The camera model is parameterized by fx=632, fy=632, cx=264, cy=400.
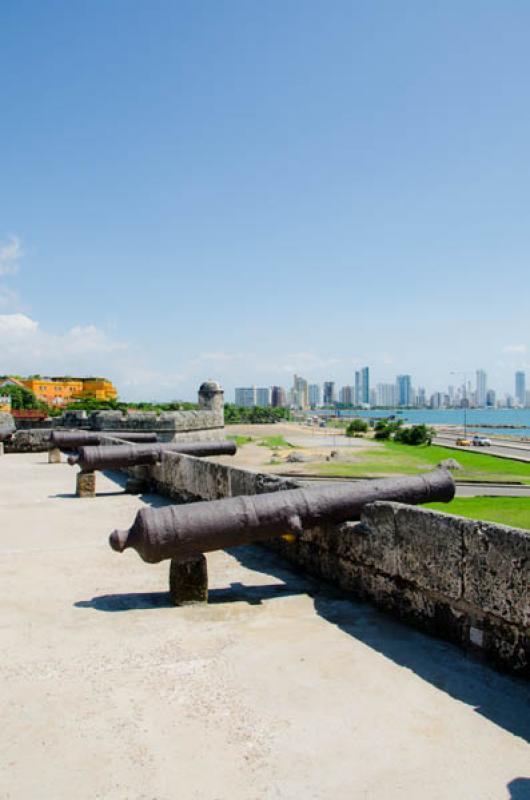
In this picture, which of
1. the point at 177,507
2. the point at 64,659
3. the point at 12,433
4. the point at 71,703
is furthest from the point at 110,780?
the point at 12,433

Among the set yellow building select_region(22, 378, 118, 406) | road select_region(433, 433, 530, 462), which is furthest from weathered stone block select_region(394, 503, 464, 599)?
yellow building select_region(22, 378, 118, 406)

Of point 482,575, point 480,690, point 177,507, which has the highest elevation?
point 177,507

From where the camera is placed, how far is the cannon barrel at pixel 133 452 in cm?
978

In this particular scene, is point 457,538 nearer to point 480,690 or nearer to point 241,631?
point 480,690

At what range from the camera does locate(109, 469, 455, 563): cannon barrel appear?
182 inches

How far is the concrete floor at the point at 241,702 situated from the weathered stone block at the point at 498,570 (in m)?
0.38

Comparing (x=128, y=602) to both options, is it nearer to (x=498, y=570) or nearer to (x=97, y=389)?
(x=498, y=570)

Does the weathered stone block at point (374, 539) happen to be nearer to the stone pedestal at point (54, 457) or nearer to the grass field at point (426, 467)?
the stone pedestal at point (54, 457)

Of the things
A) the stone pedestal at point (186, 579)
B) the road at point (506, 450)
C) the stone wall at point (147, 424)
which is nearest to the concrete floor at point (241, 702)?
the stone pedestal at point (186, 579)

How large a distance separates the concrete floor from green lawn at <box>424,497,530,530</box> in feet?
36.7

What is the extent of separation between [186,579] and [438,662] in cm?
196

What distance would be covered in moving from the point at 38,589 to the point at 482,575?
3.57 m

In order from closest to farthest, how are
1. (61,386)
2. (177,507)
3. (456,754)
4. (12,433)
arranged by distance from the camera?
(456,754)
(177,507)
(12,433)
(61,386)

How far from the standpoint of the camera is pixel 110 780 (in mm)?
2566
